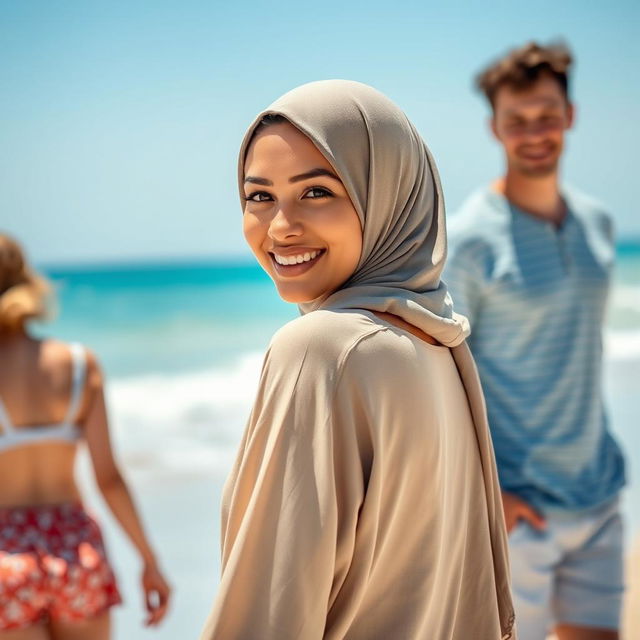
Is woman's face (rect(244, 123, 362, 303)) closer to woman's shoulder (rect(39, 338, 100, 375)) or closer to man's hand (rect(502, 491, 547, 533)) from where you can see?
man's hand (rect(502, 491, 547, 533))

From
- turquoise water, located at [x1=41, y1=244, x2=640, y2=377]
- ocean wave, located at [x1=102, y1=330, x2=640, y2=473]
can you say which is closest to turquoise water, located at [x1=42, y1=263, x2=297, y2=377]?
turquoise water, located at [x1=41, y1=244, x2=640, y2=377]

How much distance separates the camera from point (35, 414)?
10.3ft

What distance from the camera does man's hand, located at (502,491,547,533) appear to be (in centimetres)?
283

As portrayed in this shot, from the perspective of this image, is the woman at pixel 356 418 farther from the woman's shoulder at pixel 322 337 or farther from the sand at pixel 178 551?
the sand at pixel 178 551

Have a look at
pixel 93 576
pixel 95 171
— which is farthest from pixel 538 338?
pixel 95 171

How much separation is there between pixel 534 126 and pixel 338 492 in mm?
2066

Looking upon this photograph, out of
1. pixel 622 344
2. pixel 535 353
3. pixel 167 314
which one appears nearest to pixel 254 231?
pixel 535 353

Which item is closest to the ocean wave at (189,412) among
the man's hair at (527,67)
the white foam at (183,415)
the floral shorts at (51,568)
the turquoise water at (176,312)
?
the white foam at (183,415)

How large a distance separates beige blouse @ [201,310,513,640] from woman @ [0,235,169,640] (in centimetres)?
174

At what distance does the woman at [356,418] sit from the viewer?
4.14ft

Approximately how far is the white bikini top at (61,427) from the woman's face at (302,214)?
6.02 ft

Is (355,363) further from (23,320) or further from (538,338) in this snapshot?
(23,320)

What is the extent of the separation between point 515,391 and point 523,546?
16.2 inches

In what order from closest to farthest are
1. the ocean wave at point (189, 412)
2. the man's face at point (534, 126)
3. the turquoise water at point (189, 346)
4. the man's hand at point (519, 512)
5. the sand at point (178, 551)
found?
1. the man's hand at point (519, 512)
2. the man's face at point (534, 126)
3. the sand at point (178, 551)
4. the ocean wave at point (189, 412)
5. the turquoise water at point (189, 346)
